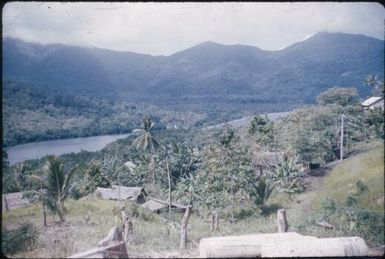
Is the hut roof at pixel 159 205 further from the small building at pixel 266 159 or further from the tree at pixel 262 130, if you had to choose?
the tree at pixel 262 130

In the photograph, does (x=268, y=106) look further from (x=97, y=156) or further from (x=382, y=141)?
(x=97, y=156)

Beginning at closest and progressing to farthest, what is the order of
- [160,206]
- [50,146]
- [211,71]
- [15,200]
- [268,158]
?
1. [160,206]
2. [50,146]
3. [268,158]
4. [211,71]
5. [15,200]

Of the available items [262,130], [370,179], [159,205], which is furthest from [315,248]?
[262,130]

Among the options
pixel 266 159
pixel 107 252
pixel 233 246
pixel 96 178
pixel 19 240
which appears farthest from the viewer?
pixel 96 178

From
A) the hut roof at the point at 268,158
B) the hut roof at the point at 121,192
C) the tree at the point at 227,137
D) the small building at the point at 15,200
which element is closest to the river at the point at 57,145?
the tree at the point at 227,137

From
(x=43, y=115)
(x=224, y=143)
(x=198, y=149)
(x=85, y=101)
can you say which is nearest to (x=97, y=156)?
(x=43, y=115)

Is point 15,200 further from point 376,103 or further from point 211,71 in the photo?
point 376,103

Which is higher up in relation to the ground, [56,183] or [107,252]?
[56,183]

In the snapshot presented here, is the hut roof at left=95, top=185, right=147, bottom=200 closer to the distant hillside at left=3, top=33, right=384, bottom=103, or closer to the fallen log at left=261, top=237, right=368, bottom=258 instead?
the distant hillside at left=3, top=33, right=384, bottom=103
